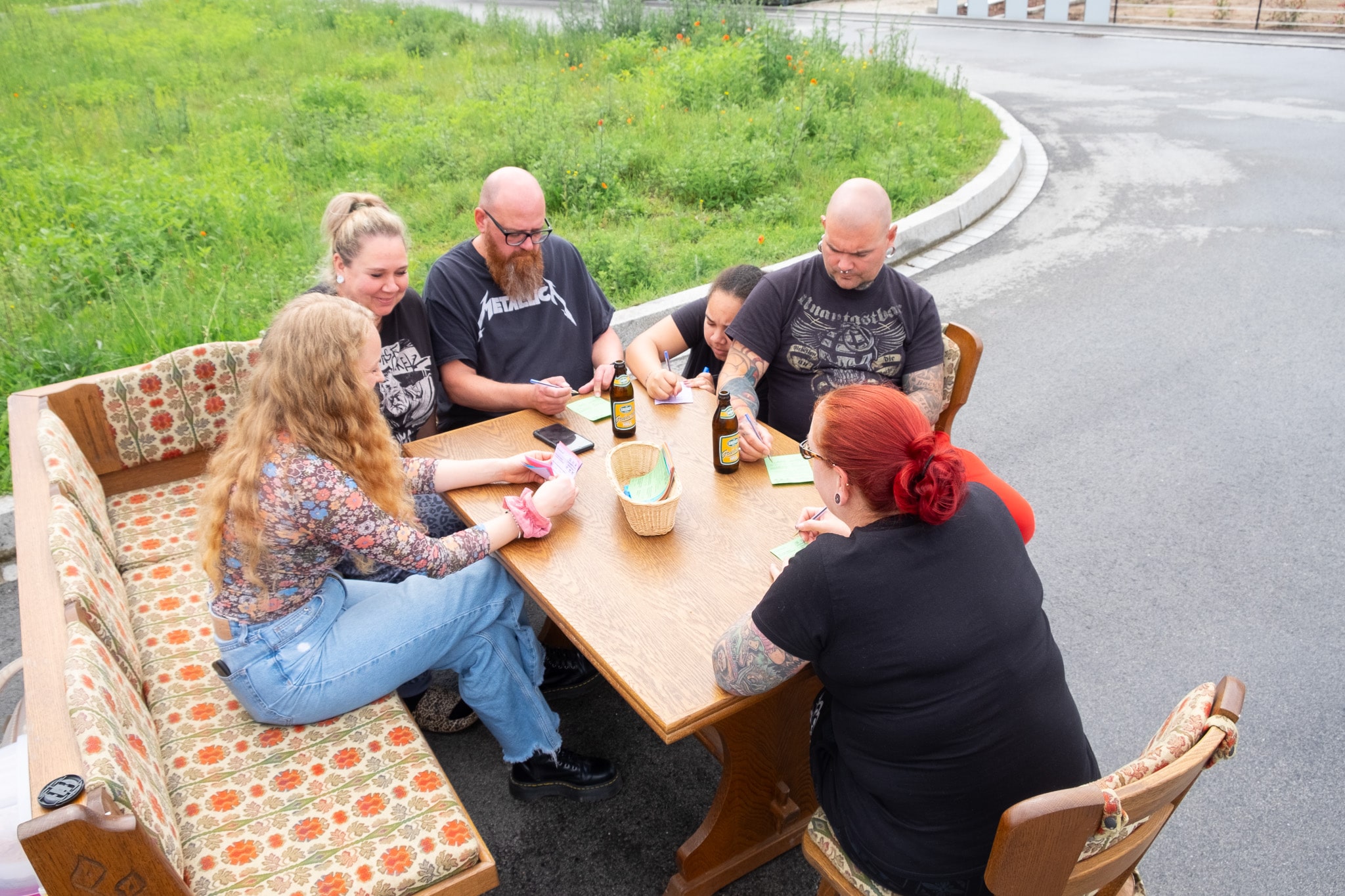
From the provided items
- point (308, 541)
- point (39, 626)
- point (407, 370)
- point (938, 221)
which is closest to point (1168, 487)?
point (407, 370)

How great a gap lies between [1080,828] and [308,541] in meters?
2.08

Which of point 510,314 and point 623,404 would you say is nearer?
point 623,404

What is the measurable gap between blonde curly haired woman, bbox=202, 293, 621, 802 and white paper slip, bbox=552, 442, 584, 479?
18cm

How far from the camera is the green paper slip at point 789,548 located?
2.81 metres

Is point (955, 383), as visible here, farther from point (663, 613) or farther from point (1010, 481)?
point (663, 613)

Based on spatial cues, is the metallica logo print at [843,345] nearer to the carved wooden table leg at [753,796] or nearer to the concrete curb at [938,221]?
the carved wooden table leg at [753,796]

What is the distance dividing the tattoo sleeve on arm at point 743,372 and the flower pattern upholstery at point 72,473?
7.76 ft

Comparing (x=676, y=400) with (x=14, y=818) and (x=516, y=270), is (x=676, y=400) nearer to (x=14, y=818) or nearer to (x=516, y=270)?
(x=516, y=270)

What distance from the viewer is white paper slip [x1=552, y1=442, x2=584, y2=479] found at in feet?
10.7

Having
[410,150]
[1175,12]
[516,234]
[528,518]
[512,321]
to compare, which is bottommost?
[528,518]

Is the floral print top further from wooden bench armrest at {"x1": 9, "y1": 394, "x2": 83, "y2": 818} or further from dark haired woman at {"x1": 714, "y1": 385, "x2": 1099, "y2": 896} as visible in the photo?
dark haired woman at {"x1": 714, "y1": 385, "x2": 1099, "y2": 896}

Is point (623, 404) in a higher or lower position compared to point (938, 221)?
higher

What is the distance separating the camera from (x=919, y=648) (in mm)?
2025

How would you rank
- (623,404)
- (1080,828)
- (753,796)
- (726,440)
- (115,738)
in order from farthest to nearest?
(623,404) → (726,440) → (753,796) → (115,738) → (1080,828)
